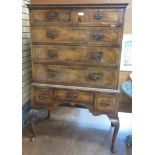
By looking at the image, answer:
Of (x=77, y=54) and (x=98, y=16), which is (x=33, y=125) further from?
(x=98, y=16)

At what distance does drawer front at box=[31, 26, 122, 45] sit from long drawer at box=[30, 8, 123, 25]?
5cm

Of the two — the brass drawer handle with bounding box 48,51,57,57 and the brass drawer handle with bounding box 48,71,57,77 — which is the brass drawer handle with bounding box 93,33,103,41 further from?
the brass drawer handle with bounding box 48,71,57,77

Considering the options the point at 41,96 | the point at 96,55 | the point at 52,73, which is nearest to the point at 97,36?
the point at 96,55

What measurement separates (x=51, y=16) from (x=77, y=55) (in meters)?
0.40

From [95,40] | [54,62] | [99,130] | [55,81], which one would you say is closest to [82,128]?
[99,130]

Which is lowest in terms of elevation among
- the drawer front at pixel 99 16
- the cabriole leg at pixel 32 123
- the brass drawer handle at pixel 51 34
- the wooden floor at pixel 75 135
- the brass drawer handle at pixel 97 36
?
the wooden floor at pixel 75 135

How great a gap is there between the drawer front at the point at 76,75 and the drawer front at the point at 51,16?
0.39 meters

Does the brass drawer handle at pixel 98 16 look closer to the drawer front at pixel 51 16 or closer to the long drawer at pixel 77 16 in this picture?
the long drawer at pixel 77 16

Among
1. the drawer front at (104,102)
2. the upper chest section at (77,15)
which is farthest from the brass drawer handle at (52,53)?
the drawer front at (104,102)

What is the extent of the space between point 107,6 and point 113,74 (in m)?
0.55

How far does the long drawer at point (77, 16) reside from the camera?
5.32 ft

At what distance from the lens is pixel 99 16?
1.64 m

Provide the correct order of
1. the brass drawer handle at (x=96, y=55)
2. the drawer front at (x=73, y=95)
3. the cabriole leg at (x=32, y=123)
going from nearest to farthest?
1. the brass drawer handle at (x=96, y=55)
2. the drawer front at (x=73, y=95)
3. the cabriole leg at (x=32, y=123)
